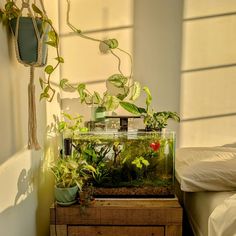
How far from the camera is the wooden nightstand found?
63.8 inches

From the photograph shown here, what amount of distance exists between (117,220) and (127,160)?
0.38m

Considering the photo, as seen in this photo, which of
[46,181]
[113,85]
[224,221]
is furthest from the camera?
[113,85]

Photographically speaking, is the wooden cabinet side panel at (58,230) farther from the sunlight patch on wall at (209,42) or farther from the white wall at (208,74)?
the sunlight patch on wall at (209,42)

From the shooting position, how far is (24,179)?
1522mm

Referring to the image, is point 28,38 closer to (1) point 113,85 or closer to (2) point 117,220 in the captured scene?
(1) point 113,85

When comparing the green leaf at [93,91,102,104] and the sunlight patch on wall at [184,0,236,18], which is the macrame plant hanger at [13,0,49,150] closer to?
the green leaf at [93,91,102,104]

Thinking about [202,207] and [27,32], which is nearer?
[27,32]

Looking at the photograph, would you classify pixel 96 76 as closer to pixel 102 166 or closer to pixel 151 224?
pixel 102 166

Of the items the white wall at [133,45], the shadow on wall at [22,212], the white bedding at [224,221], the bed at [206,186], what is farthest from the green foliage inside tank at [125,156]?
the white bedding at [224,221]

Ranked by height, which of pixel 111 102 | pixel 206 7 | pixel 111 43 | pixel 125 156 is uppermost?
pixel 206 7

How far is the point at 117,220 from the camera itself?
1632 millimetres

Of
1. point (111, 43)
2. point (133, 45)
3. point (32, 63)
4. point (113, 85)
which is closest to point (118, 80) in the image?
point (113, 85)

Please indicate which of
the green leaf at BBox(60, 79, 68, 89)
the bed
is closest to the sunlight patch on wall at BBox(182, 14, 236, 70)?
the bed

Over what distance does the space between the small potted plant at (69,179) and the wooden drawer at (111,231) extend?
16 centimetres
